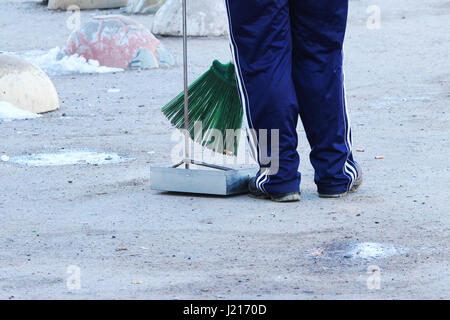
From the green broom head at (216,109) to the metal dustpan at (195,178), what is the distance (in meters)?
0.13

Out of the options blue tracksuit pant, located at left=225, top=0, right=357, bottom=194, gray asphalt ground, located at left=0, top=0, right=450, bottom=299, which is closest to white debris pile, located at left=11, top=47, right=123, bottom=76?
gray asphalt ground, located at left=0, top=0, right=450, bottom=299

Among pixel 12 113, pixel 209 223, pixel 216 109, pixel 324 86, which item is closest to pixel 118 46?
pixel 12 113

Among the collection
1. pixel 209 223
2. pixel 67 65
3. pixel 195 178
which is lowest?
pixel 209 223

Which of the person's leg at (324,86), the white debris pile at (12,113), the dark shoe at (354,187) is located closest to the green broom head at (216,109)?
the person's leg at (324,86)

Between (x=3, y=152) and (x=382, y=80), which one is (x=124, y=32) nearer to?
(x=382, y=80)

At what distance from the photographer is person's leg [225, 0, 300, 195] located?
172 inches

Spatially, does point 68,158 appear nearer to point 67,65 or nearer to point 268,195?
point 268,195

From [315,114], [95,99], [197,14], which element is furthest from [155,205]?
[197,14]

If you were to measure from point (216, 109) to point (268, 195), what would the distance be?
532mm

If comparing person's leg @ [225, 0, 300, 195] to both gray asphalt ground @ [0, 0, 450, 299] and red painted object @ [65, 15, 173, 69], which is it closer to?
gray asphalt ground @ [0, 0, 450, 299]

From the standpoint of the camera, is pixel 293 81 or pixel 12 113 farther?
pixel 12 113

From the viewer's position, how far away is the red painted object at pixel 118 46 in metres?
9.74

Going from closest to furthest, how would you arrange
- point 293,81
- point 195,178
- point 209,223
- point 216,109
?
1. point 209,223
2. point 293,81
3. point 195,178
4. point 216,109

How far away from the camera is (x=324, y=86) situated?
179 inches
